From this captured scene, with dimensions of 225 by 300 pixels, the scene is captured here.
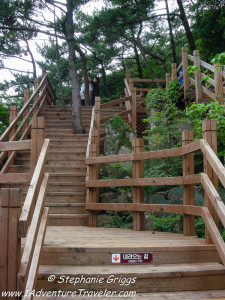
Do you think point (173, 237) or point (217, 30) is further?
point (217, 30)

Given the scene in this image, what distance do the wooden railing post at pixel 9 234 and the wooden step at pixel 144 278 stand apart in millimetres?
916

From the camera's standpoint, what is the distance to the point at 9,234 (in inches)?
87.9

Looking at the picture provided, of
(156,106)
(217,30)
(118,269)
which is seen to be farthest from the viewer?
(217,30)

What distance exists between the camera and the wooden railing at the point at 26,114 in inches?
302

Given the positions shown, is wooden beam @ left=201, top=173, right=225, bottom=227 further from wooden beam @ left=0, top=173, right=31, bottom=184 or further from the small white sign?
wooden beam @ left=0, top=173, right=31, bottom=184

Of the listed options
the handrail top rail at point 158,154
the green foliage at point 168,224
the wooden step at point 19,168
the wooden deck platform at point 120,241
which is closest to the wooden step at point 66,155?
the wooden step at point 19,168

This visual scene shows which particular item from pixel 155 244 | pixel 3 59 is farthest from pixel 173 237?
pixel 3 59

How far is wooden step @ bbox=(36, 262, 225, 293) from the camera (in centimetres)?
308

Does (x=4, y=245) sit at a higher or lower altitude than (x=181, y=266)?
higher

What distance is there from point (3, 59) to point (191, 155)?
21.3 metres

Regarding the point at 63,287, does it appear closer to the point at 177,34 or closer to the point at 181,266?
the point at 181,266

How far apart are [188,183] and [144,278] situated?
152cm

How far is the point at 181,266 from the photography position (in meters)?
3.38

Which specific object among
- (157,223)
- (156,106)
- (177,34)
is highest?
(177,34)
